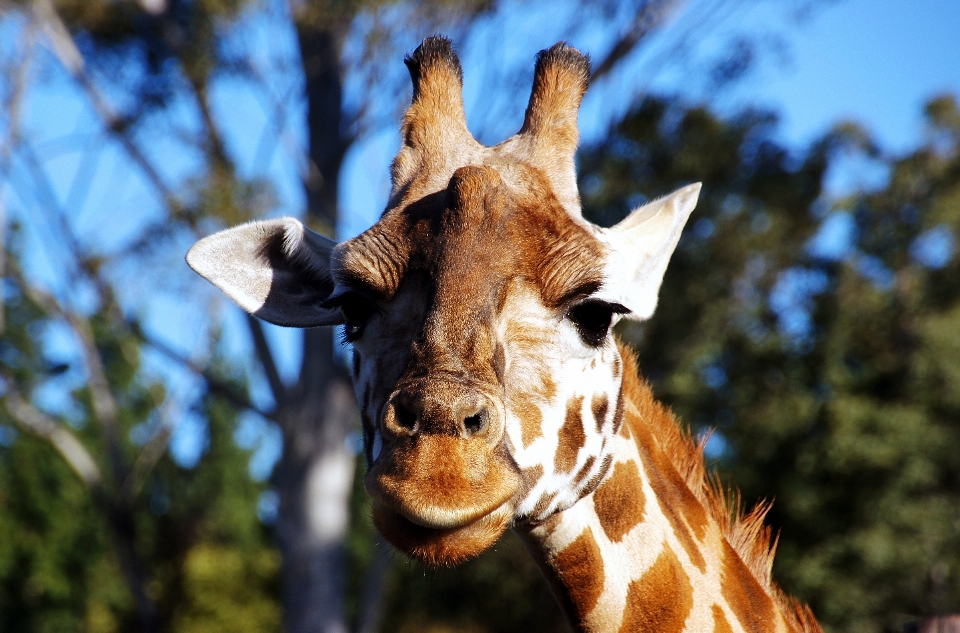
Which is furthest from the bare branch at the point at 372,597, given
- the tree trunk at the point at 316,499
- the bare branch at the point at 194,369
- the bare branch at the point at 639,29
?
the bare branch at the point at 639,29

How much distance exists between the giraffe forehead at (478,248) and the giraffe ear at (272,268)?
48 cm

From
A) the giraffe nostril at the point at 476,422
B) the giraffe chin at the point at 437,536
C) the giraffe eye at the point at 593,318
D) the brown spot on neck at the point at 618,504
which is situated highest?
the giraffe eye at the point at 593,318

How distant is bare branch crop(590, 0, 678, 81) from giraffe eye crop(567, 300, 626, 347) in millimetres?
11990

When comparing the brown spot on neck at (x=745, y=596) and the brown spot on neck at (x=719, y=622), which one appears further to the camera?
the brown spot on neck at (x=745, y=596)

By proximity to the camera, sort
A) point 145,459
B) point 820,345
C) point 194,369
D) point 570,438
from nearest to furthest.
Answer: point 570,438
point 194,369
point 145,459
point 820,345

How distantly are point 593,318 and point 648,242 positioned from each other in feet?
2.06

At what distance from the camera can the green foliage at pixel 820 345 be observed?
15.9 meters

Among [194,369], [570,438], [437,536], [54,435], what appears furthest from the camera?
[54,435]

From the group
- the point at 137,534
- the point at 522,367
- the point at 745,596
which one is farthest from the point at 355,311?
the point at 137,534

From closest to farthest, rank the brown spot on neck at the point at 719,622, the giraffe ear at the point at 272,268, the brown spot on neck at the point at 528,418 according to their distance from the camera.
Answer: the brown spot on neck at the point at 528,418 → the brown spot on neck at the point at 719,622 → the giraffe ear at the point at 272,268

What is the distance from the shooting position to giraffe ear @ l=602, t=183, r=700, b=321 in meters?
3.07

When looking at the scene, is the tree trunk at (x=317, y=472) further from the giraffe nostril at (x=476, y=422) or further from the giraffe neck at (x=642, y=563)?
the giraffe nostril at (x=476, y=422)

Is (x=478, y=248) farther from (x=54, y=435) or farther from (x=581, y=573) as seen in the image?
(x=54, y=435)

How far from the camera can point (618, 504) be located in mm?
2842
